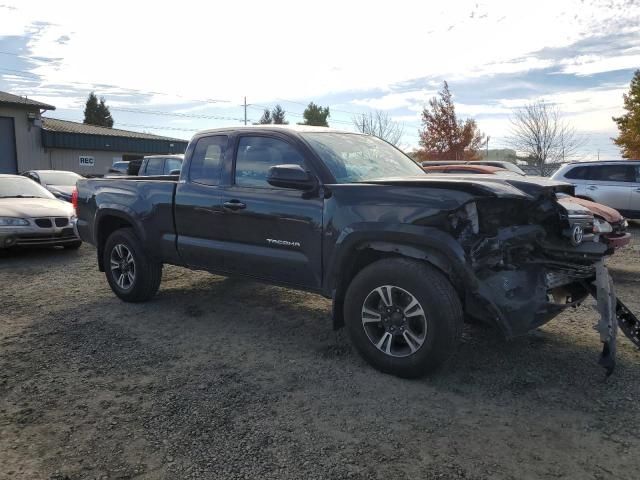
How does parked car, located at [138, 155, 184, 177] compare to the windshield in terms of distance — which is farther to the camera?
Result: parked car, located at [138, 155, 184, 177]

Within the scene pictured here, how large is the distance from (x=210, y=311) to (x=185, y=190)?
1.36 meters

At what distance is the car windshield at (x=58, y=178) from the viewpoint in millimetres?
14844

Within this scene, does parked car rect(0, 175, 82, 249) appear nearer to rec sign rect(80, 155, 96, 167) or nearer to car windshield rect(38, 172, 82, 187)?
car windshield rect(38, 172, 82, 187)

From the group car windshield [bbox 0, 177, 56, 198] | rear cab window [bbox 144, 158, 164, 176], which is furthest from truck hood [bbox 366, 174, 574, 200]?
rear cab window [bbox 144, 158, 164, 176]

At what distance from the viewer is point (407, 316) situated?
3.76 m

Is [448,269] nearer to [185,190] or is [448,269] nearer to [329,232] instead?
[329,232]

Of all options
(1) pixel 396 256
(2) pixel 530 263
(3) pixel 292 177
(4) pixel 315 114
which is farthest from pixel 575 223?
(4) pixel 315 114

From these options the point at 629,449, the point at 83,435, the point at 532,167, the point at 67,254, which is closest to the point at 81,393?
the point at 83,435

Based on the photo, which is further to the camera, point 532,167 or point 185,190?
point 532,167

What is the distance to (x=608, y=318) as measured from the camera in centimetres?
371

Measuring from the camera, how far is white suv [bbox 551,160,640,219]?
1170 centimetres

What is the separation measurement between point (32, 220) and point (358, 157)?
6.72 metres

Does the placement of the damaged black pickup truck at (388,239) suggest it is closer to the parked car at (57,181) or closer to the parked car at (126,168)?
the parked car at (57,181)

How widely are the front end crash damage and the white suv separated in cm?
860
